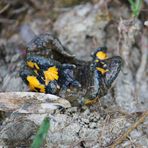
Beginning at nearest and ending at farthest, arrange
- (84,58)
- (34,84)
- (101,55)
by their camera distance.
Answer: (34,84), (101,55), (84,58)

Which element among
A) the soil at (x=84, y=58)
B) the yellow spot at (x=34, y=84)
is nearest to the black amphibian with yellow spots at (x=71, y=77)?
the yellow spot at (x=34, y=84)

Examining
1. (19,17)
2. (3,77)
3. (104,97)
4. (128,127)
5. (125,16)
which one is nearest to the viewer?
(128,127)

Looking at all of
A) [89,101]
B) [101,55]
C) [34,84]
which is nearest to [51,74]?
[34,84]

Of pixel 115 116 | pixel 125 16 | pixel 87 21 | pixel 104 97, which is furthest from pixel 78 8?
pixel 115 116

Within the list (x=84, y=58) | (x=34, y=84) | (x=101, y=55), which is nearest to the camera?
(x=34, y=84)

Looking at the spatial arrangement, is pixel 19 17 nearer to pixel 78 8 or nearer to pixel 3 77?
pixel 78 8

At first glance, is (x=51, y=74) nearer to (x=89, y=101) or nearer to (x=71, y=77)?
(x=71, y=77)

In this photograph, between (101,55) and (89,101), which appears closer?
(89,101)
